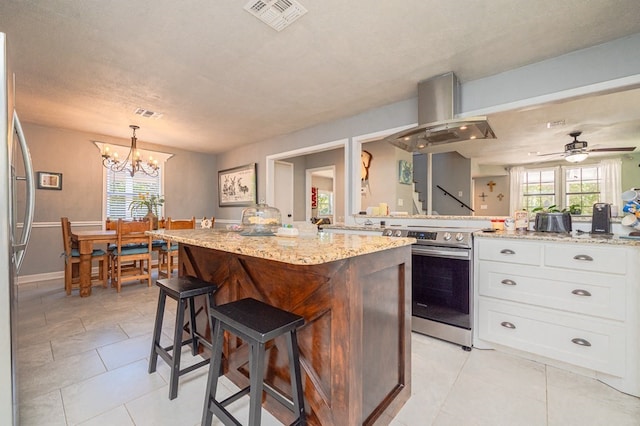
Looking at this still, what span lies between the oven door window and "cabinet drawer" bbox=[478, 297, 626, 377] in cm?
15

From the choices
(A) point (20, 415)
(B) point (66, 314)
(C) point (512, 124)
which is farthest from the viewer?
(C) point (512, 124)

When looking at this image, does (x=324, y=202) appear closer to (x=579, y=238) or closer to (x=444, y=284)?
(x=444, y=284)

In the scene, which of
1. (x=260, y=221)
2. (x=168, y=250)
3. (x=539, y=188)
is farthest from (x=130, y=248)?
(x=539, y=188)

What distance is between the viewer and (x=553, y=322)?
6.28ft

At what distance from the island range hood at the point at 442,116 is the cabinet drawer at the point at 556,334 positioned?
1535 mm

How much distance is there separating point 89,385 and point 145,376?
304mm

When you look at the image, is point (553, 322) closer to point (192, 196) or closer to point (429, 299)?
point (429, 299)

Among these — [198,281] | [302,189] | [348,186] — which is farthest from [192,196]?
[198,281]

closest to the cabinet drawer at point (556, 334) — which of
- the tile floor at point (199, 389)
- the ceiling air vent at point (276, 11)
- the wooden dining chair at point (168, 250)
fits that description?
the tile floor at point (199, 389)

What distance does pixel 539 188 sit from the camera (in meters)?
6.87

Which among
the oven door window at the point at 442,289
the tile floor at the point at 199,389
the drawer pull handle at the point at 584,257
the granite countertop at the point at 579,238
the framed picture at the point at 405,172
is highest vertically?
the framed picture at the point at 405,172

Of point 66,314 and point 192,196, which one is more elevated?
point 192,196

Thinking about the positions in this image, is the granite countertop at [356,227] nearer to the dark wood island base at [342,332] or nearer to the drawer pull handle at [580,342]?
the dark wood island base at [342,332]

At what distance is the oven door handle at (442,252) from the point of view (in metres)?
2.21
